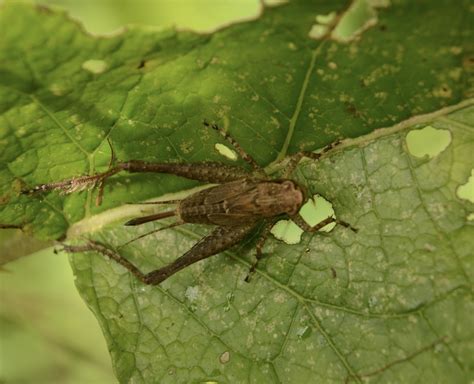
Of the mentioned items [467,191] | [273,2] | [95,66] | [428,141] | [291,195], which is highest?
[273,2]

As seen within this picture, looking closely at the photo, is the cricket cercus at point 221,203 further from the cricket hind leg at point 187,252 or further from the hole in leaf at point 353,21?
the hole in leaf at point 353,21

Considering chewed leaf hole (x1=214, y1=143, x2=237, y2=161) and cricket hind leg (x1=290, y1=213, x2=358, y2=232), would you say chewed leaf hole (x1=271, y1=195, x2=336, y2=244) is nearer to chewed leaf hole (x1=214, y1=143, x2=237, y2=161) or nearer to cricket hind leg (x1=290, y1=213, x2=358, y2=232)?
cricket hind leg (x1=290, y1=213, x2=358, y2=232)

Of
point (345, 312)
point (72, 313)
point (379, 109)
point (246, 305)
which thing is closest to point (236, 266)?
point (246, 305)

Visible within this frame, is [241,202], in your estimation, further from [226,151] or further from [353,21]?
[353,21]

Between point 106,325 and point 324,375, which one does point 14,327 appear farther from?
point 324,375

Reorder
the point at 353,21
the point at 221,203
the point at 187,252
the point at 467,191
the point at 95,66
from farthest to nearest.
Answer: the point at 221,203 → the point at 187,252 → the point at 467,191 → the point at 95,66 → the point at 353,21

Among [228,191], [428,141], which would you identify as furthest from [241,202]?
[428,141]

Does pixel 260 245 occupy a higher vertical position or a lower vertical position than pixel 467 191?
lower

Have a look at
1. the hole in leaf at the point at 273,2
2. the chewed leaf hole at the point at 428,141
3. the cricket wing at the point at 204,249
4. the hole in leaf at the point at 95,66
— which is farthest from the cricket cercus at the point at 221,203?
the hole in leaf at the point at 273,2
